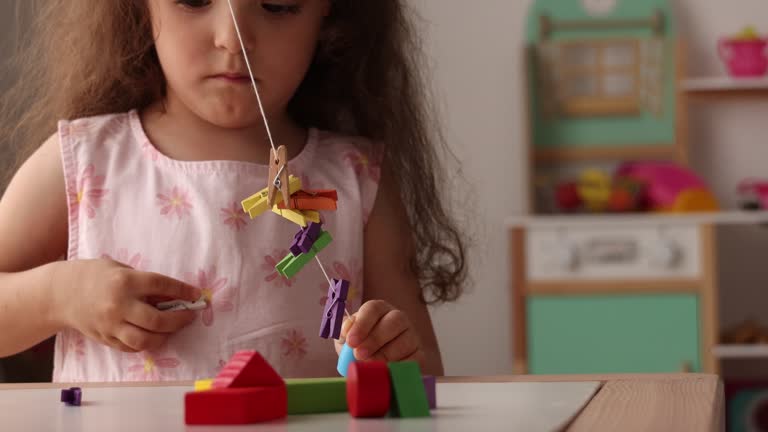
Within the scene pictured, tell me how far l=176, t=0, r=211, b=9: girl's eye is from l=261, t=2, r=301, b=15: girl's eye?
0.04 meters

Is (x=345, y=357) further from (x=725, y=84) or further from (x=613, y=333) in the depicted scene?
(x=725, y=84)

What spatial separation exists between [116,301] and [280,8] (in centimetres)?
27

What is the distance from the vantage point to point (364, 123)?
3.49ft

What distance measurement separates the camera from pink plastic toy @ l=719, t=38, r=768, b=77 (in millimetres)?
2930

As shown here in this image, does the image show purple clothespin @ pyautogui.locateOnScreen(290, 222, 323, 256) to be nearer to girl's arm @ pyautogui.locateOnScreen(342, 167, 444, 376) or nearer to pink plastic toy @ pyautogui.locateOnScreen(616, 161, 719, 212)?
girl's arm @ pyautogui.locateOnScreen(342, 167, 444, 376)

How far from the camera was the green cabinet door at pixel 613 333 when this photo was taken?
2.65m

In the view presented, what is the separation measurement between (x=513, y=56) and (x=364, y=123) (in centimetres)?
222

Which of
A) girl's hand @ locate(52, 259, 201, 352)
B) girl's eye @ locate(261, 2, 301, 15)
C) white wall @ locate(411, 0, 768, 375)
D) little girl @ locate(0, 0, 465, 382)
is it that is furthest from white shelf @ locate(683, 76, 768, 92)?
girl's hand @ locate(52, 259, 201, 352)

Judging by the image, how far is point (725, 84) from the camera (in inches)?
117

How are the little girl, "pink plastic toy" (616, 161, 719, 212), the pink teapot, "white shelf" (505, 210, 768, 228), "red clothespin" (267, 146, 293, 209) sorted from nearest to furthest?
"red clothespin" (267, 146, 293, 209), the little girl, "white shelf" (505, 210, 768, 228), "pink plastic toy" (616, 161, 719, 212), the pink teapot

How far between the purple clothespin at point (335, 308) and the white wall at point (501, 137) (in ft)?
8.07

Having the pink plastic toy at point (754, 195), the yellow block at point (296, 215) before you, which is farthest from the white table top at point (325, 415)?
the pink plastic toy at point (754, 195)

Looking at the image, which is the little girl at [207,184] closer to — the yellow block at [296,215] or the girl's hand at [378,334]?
the girl's hand at [378,334]

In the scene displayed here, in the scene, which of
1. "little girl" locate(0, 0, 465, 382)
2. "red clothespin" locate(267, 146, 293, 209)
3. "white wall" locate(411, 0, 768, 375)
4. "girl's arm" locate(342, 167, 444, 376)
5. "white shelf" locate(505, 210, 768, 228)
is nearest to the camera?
"red clothespin" locate(267, 146, 293, 209)
